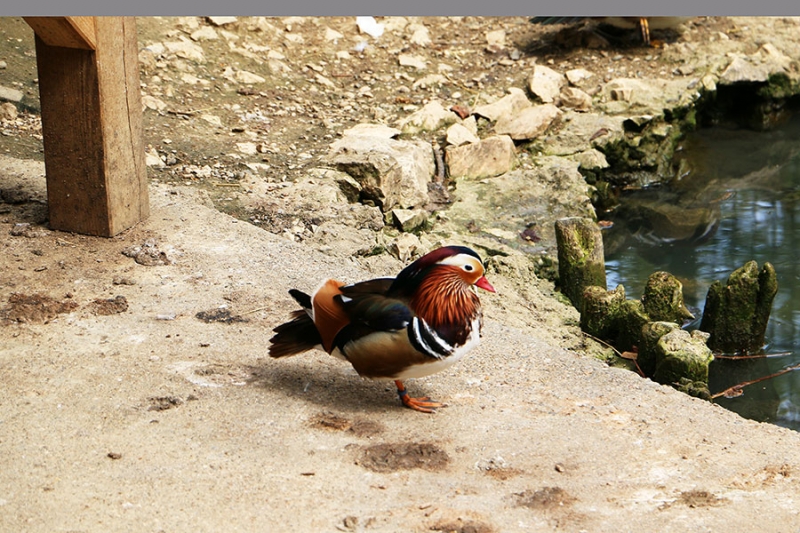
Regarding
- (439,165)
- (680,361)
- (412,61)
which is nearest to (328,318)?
(680,361)

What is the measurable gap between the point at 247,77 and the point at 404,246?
338 cm

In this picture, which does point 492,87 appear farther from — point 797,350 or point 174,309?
point 174,309

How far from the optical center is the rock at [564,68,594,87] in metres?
9.64

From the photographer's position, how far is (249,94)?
8.75m

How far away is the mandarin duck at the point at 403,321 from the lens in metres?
3.96

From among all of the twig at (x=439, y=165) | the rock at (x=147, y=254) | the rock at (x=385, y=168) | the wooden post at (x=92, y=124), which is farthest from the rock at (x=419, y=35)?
the rock at (x=147, y=254)

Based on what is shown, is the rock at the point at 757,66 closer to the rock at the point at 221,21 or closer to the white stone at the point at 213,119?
the rock at the point at 221,21

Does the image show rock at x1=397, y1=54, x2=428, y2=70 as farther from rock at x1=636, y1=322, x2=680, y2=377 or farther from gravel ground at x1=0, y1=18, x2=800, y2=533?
rock at x1=636, y1=322, x2=680, y2=377

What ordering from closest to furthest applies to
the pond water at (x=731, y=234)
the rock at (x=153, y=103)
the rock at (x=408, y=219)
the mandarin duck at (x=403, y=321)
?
the mandarin duck at (x=403, y=321) → the pond water at (x=731, y=234) → the rock at (x=408, y=219) → the rock at (x=153, y=103)

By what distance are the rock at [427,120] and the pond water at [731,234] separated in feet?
5.97

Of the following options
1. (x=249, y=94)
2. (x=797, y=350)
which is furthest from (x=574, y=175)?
(x=249, y=94)

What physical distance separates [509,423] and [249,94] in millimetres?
5465

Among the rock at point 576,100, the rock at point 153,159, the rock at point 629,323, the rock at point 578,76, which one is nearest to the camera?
the rock at point 629,323

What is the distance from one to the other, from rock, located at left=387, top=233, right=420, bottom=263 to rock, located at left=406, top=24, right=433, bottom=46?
422 cm
